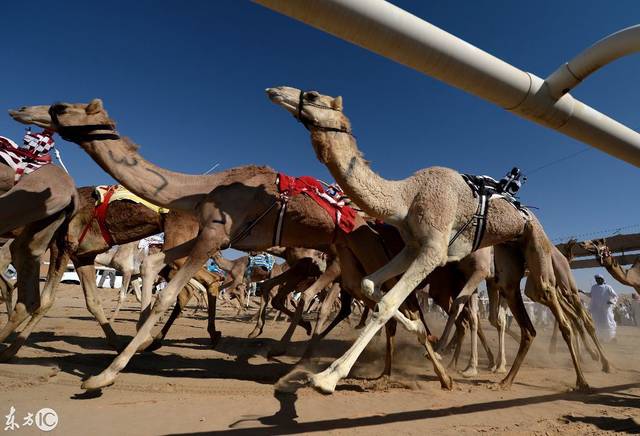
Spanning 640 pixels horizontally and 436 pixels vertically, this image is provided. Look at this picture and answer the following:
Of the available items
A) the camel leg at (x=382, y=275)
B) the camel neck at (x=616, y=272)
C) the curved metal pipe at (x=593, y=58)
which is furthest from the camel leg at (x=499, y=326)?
the curved metal pipe at (x=593, y=58)

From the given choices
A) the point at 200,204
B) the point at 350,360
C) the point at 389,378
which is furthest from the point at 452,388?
the point at 200,204

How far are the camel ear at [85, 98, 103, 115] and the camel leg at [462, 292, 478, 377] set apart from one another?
6.39 meters

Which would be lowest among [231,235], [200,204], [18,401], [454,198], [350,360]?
[18,401]

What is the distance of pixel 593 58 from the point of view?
2.51 m

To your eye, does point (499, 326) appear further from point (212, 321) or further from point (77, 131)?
point (77, 131)

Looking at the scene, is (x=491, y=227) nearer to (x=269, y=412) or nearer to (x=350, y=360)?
(x=350, y=360)

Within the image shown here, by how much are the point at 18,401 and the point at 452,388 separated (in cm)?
447

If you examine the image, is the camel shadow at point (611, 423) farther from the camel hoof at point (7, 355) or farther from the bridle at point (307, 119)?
the camel hoof at point (7, 355)

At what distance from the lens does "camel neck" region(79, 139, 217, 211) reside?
4852mm

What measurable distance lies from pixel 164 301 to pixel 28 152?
3165 millimetres

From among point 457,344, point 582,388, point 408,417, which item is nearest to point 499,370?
point 457,344

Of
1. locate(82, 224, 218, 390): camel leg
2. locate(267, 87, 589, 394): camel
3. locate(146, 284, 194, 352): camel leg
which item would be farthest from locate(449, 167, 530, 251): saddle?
locate(146, 284, 194, 352): camel leg

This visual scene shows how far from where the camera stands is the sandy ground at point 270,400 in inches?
127

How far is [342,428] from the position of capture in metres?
3.23
